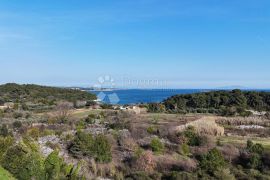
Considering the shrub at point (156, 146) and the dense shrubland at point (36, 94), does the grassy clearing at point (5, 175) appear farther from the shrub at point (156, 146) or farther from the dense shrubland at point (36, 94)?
the dense shrubland at point (36, 94)

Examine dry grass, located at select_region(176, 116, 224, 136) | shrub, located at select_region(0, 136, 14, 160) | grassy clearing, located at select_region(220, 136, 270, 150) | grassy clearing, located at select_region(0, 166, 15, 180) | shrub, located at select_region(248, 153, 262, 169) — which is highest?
shrub, located at select_region(0, 136, 14, 160)

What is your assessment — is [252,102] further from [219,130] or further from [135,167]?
[135,167]

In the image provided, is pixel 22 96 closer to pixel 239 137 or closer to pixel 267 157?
pixel 239 137

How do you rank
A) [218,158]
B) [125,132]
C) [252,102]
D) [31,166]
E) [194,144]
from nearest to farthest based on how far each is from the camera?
[31,166]
[218,158]
[194,144]
[125,132]
[252,102]

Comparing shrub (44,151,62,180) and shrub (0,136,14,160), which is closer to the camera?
shrub (44,151,62,180)

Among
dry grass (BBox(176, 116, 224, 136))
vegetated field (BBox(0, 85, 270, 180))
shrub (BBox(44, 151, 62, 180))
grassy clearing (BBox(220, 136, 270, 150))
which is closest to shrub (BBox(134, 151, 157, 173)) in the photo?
vegetated field (BBox(0, 85, 270, 180))

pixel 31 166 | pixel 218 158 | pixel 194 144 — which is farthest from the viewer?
pixel 194 144

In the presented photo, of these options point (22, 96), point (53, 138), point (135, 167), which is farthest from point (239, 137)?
point (22, 96)

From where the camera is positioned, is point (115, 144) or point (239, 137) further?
point (239, 137)

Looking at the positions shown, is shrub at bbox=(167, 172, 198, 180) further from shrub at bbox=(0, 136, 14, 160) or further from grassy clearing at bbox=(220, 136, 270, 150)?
shrub at bbox=(0, 136, 14, 160)
